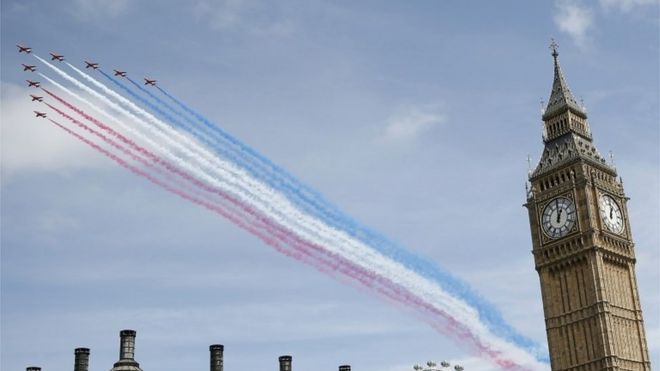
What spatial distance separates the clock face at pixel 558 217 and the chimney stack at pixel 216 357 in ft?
162

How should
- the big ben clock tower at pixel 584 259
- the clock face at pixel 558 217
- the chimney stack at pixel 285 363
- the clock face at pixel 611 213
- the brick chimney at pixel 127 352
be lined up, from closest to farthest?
1. the brick chimney at pixel 127 352
2. the chimney stack at pixel 285 363
3. the big ben clock tower at pixel 584 259
4. the clock face at pixel 611 213
5. the clock face at pixel 558 217

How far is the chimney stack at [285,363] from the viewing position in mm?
112419

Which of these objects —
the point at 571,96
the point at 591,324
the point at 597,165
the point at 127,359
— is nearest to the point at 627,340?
the point at 591,324

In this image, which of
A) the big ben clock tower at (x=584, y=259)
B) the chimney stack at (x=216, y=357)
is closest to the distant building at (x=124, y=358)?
the chimney stack at (x=216, y=357)

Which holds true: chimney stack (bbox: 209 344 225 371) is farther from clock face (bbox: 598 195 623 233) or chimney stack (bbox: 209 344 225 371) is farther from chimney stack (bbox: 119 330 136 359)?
clock face (bbox: 598 195 623 233)

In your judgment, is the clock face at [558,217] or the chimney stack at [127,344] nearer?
the chimney stack at [127,344]

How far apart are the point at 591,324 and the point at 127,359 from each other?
58.9 metres

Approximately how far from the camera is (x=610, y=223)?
13012cm

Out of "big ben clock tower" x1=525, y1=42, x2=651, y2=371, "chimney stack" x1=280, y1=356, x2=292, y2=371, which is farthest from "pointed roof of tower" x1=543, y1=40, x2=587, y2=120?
"chimney stack" x1=280, y1=356, x2=292, y2=371

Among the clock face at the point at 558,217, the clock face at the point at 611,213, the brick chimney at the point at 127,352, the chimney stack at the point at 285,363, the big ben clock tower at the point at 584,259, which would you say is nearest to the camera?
the brick chimney at the point at 127,352

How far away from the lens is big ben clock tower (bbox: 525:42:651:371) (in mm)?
123750

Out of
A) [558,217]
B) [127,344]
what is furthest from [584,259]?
[127,344]

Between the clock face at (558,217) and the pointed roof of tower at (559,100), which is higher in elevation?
the pointed roof of tower at (559,100)

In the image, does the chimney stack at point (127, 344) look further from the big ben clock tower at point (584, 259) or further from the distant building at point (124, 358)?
the big ben clock tower at point (584, 259)
